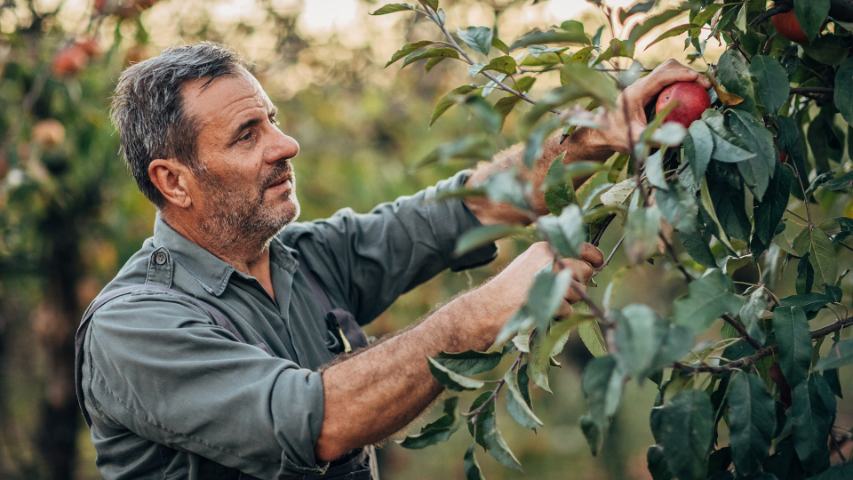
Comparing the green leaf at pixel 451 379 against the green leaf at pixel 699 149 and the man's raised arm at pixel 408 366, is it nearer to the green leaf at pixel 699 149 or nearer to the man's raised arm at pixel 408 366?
the man's raised arm at pixel 408 366

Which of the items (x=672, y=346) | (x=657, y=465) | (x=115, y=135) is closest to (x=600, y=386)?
(x=672, y=346)

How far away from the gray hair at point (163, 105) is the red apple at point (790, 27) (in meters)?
1.10

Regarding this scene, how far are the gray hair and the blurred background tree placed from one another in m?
1.31

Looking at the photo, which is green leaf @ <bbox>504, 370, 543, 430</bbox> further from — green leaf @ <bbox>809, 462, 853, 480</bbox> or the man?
green leaf @ <bbox>809, 462, 853, 480</bbox>

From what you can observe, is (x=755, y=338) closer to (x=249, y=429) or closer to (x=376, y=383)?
(x=376, y=383)

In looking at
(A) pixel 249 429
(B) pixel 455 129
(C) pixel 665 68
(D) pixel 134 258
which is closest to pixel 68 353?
(B) pixel 455 129

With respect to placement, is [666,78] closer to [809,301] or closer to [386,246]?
[809,301]

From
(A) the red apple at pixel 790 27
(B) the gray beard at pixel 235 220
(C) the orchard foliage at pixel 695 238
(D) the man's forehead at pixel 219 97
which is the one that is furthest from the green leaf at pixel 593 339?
(D) the man's forehead at pixel 219 97

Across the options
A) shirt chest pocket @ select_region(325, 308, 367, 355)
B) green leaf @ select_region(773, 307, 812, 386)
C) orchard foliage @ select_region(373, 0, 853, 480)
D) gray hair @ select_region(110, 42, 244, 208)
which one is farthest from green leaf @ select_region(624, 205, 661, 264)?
gray hair @ select_region(110, 42, 244, 208)

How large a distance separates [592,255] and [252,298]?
2.49 ft

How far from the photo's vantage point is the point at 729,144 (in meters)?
1.22

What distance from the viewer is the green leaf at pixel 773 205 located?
1329 mm

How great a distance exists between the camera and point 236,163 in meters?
1.92

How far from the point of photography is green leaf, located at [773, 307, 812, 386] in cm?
123
